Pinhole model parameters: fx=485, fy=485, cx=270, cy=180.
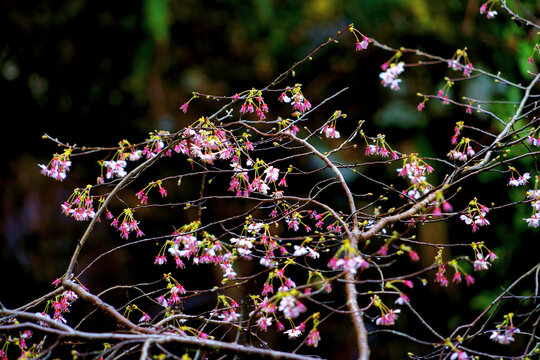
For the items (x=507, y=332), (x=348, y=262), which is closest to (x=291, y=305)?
(x=348, y=262)

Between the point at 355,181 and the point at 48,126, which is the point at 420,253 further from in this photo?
the point at 48,126

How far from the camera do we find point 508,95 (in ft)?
9.81

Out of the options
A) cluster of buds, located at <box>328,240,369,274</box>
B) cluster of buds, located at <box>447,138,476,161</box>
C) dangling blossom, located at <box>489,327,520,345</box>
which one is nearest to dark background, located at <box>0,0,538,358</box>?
cluster of buds, located at <box>447,138,476,161</box>

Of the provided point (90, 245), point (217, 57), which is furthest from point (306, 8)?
point (90, 245)

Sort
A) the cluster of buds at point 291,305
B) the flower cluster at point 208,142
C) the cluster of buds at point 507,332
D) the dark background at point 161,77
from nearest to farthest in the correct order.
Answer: the cluster of buds at point 291,305 → the cluster of buds at point 507,332 → the flower cluster at point 208,142 → the dark background at point 161,77

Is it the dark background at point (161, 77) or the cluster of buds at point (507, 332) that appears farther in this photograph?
the dark background at point (161, 77)

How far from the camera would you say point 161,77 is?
137 inches

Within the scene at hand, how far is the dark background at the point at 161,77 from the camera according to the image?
3.21m

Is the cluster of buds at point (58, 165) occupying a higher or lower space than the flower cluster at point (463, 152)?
higher

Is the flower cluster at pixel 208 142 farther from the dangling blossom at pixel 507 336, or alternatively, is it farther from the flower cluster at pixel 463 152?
the dangling blossom at pixel 507 336

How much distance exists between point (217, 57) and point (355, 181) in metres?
1.35

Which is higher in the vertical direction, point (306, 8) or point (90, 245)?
point (306, 8)

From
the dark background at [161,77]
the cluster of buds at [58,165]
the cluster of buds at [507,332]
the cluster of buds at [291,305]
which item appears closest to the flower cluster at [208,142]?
the cluster of buds at [58,165]

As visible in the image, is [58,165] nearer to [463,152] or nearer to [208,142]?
[208,142]
